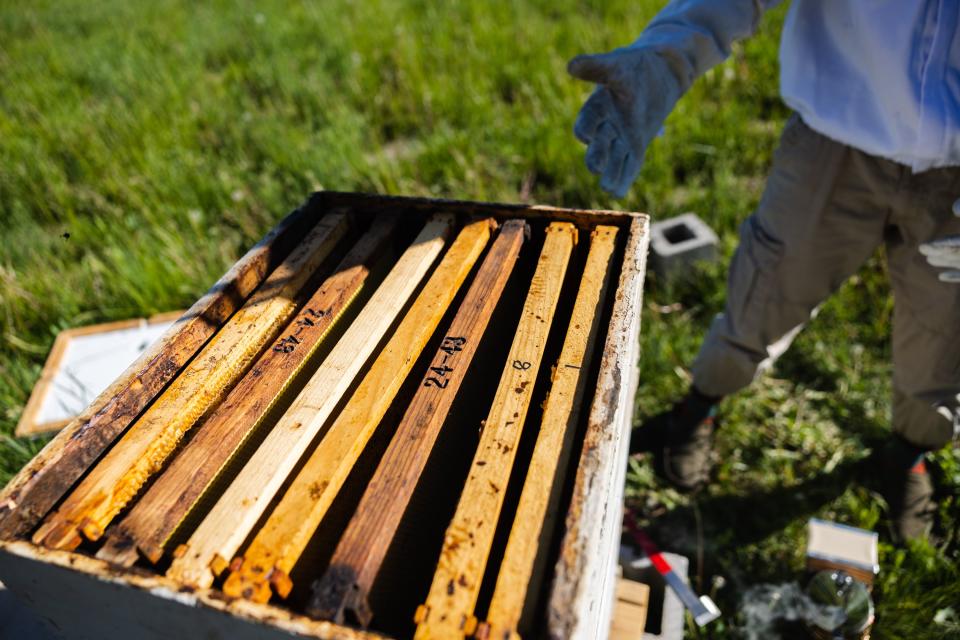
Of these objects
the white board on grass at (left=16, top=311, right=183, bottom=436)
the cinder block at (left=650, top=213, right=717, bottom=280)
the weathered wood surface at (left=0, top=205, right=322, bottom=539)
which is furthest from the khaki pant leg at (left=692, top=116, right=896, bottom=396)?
the white board on grass at (left=16, top=311, right=183, bottom=436)

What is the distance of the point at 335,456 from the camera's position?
1.09 metres

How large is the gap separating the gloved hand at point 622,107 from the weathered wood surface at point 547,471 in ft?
1.49

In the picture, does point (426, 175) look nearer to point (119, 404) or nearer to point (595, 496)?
point (119, 404)

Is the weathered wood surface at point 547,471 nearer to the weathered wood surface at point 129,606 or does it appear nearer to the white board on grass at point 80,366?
the weathered wood surface at point 129,606

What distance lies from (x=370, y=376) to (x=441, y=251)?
1.86 feet

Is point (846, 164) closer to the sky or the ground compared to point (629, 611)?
closer to the sky

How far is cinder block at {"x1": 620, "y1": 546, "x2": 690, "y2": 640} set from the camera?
177 cm

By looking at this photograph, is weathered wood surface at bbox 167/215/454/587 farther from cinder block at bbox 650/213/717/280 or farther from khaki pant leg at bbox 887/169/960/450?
cinder block at bbox 650/213/717/280

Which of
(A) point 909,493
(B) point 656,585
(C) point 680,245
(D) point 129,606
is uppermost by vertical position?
(C) point 680,245

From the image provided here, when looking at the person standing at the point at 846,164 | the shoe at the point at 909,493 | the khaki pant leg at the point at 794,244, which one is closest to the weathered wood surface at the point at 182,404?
the person standing at the point at 846,164

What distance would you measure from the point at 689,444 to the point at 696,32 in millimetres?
1478

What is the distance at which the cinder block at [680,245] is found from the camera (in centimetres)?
292

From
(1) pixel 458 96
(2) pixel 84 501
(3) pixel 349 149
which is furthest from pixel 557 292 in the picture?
(1) pixel 458 96

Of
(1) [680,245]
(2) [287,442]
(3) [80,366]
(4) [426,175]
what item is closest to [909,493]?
(1) [680,245]
